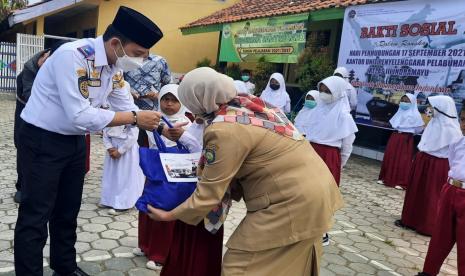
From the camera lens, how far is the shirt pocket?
6.36 ft

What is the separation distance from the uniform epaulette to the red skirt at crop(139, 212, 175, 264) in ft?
4.65

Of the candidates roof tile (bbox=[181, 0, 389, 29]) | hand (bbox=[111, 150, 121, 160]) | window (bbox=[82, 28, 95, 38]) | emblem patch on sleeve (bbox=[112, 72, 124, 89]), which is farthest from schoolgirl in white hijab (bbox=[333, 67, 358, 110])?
window (bbox=[82, 28, 95, 38])

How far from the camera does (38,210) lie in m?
2.35

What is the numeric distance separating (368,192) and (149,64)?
3.72 m

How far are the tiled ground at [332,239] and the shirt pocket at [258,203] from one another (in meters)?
1.50

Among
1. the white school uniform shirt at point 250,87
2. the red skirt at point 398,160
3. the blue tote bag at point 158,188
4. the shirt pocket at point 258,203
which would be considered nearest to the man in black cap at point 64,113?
the blue tote bag at point 158,188

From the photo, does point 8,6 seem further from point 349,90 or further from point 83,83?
point 83,83

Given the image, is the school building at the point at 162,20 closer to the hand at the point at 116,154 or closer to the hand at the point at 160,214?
the hand at the point at 116,154

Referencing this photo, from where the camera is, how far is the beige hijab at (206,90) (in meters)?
1.90

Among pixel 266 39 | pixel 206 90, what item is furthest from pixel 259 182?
pixel 266 39

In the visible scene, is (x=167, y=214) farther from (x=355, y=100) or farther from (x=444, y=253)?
(x=355, y=100)

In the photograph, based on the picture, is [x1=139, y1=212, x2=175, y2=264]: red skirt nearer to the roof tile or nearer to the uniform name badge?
the uniform name badge

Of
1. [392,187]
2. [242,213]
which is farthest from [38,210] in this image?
[392,187]

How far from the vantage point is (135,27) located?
7.34 ft
